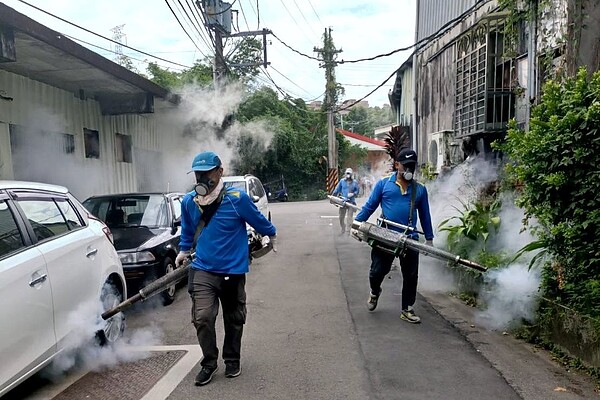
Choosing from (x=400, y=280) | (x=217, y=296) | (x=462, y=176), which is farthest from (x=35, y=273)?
(x=462, y=176)

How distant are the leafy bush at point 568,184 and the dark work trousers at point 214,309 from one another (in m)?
2.82

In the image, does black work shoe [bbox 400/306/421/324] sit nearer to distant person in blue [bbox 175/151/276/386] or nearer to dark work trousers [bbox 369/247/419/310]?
dark work trousers [bbox 369/247/419/310]

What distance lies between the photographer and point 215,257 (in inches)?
153

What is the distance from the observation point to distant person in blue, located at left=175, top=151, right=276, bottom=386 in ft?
12.6

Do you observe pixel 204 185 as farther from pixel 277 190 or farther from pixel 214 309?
pixel 277 190

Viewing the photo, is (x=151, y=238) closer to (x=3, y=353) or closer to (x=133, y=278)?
(x=133, y=278)

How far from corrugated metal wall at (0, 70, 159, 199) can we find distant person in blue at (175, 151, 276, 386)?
600cm

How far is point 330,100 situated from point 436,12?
1712cm

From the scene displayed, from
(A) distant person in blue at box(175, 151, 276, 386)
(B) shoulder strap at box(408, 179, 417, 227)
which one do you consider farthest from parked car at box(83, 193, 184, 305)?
(B) shoulder strap at box(408, 179, 417, 227)

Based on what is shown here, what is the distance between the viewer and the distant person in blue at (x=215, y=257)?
12.6ft

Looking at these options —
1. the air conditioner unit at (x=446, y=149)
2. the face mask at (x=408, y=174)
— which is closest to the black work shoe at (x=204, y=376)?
the face mask at (x=408, y=174)

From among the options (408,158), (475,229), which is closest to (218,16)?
(475,229)

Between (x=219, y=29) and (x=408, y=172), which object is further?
(x=219, y=29)

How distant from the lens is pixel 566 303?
14.5ft
